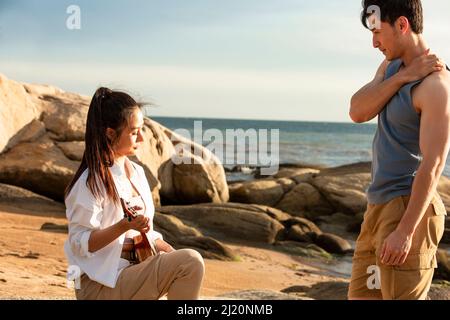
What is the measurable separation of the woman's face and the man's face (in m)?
1.24

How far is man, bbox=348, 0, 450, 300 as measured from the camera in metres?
3.35

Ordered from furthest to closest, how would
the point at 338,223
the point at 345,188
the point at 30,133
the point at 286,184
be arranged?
the point at 286,184 → the point at 345,188 → the point at 338,223 → the point at 30,133

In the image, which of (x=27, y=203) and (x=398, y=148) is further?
(x=27, y=203)

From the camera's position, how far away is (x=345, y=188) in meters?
19.5

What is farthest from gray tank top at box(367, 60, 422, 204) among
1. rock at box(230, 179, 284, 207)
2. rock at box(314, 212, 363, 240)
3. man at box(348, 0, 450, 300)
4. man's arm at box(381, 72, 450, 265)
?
rock at box(230, 179, 284, 207)

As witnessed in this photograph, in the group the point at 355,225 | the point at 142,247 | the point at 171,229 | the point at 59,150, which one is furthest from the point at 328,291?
the point at 355,225

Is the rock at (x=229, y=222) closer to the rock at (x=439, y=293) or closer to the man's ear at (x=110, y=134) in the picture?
the rock at (x=439, y=293)

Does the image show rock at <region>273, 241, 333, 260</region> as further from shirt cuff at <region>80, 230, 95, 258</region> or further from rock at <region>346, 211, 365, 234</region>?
shirt cuff at <region>80, 230, 95, 258</region>

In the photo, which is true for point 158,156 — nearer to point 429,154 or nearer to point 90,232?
point 90,232

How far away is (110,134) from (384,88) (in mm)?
1385

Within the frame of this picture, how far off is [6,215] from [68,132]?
300 centimetres

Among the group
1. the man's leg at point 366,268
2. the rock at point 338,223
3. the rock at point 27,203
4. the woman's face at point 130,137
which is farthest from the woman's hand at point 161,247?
the rock at point 338,223

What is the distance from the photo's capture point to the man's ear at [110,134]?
382cm
